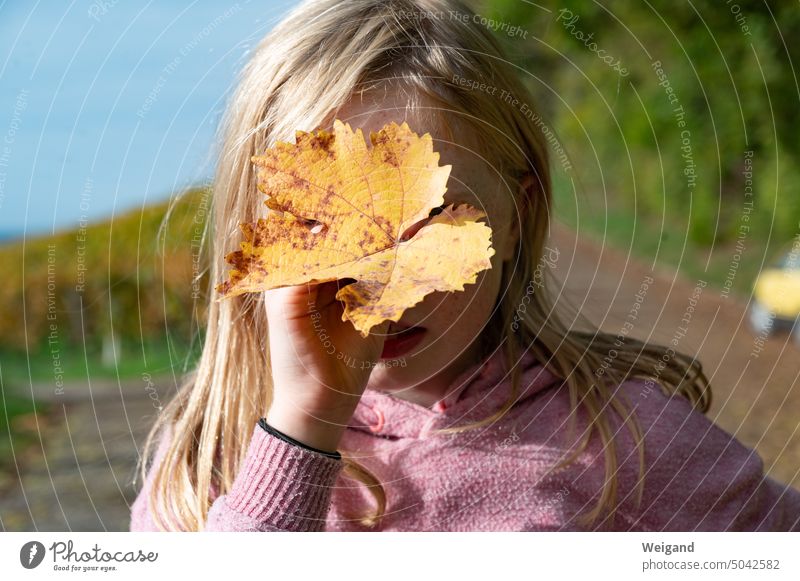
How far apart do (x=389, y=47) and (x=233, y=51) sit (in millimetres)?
175

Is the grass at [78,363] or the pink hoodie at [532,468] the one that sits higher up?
the pink hoodie at [532,468]

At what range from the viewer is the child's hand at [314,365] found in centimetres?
76

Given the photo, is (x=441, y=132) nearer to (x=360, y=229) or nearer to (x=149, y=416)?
(x=360, y=229)

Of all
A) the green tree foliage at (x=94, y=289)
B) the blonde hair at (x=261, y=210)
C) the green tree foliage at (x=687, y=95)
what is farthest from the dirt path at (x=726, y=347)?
the green tree foliage at (x=94, y=289)

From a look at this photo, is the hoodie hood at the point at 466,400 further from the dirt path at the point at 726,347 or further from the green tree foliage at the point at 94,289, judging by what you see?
the green tree foliage at the point at 94,289

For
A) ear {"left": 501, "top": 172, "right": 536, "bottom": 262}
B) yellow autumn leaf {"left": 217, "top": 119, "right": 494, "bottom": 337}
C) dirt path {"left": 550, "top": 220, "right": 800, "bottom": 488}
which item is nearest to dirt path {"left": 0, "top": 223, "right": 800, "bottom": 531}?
dirt path {"left": 550, "top": 220, "right": 800, "bottom": 488}

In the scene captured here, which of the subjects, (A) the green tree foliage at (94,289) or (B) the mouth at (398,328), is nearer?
(B) the mouth at (398,328)

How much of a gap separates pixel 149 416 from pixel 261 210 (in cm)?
69

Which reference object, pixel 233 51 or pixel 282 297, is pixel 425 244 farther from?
pixel 233 51

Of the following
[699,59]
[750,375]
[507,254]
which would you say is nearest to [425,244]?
[507,254]

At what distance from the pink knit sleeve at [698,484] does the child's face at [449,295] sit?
0.19 m

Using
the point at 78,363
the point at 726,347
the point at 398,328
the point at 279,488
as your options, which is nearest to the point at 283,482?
the point at 279,488

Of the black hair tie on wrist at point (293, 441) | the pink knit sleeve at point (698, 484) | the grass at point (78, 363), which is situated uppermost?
the black hair tie on wrist at point (293, 441)

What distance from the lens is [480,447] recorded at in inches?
36.0
